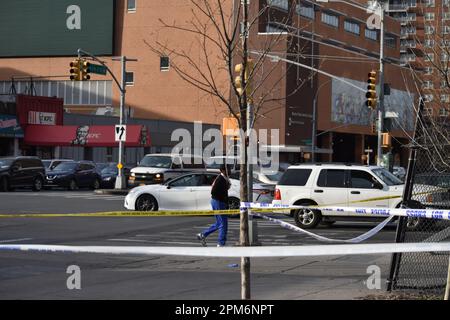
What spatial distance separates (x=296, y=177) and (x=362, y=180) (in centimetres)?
185

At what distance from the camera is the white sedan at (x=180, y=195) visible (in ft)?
78.2

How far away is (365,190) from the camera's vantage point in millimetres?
20781

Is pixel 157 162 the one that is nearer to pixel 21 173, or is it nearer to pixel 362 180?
pixel 21 173

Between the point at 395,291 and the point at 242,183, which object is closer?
the point at 242,183

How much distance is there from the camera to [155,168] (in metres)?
34.6

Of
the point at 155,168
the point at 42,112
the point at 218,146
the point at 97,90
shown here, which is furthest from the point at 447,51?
the point at 97,90

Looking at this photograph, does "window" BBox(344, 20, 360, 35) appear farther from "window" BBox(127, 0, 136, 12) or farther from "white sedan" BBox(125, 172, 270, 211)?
"white sedan" BBox(125, 172, 270, 211)

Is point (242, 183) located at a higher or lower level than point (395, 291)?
higher

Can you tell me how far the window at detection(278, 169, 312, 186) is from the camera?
837 inches

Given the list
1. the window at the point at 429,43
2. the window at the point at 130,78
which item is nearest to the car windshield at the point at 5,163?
the window at the point at 429,43

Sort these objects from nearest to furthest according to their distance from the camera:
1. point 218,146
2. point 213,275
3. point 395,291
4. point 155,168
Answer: point 395,291
point 213,275
point 155,168
point 218,146

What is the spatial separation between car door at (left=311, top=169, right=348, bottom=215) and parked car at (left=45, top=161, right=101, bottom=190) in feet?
78.5
